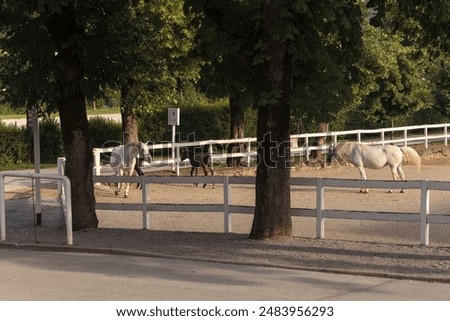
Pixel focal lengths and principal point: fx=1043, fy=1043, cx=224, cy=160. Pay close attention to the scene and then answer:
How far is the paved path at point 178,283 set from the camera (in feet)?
40.3

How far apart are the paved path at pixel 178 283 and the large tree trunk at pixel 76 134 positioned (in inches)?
156

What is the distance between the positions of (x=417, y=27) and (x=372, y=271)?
20.2 ft

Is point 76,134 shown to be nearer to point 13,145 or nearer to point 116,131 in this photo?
point 13,145

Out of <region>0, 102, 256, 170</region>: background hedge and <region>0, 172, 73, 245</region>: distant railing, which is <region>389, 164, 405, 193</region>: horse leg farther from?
<region>0, 172, 73, 245</region>: distant railing

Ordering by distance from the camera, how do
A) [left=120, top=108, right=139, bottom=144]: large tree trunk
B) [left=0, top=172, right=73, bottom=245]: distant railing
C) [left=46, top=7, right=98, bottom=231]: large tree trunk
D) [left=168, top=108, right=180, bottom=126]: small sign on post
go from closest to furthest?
[left=0, top=172, right=73, bottom=245]: distant railing
[left=46, top=7, right=98, bottom=231]: large tree trunk
[left=168, top=108, right=180, bottom=126]: small sign on post
[left=120, top=108, right=139, bottom=144]: large tree trunk

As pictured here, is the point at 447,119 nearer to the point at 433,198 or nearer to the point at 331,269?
the point at 433,198

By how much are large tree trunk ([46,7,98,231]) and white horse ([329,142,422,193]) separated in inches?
472

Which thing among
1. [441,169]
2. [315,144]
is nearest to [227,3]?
[441,169]

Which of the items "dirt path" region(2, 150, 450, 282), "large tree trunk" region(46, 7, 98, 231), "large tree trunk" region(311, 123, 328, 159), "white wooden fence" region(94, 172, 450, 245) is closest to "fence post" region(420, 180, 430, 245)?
"white wooden fence" region(94, 172, 450, 245)

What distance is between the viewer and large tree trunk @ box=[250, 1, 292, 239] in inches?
662

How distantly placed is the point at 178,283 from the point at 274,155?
168 inches

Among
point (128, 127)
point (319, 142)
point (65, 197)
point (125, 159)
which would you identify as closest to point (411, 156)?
point (125, 159)

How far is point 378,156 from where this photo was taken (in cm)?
3025

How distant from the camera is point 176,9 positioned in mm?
31844
